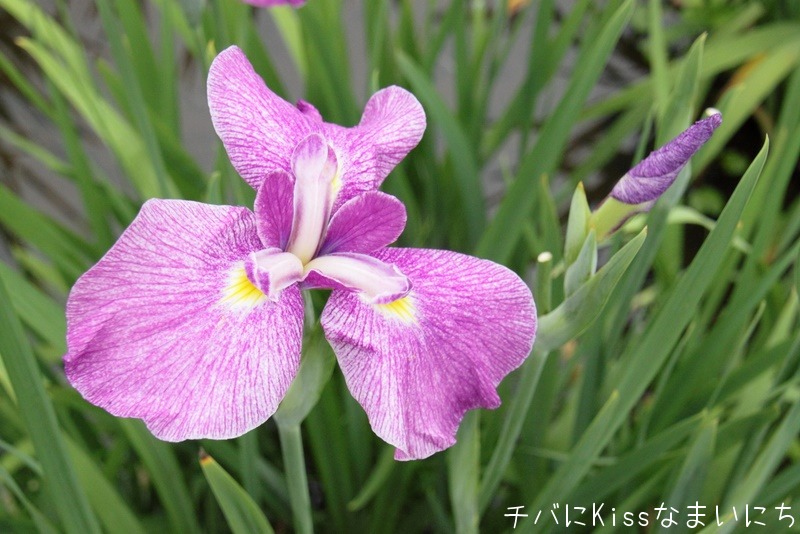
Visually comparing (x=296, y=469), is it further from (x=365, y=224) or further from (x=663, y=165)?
(x=663, y=165)

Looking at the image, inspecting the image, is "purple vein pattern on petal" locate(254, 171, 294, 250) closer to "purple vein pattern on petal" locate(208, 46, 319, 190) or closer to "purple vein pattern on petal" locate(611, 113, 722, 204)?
"purple vein pattern on petal" locate(208, 46, 319, 190)

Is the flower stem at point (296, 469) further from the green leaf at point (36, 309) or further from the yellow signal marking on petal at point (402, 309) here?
the green leaf at point (36, 309)

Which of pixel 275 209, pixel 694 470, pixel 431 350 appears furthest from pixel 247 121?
pixel 694 470

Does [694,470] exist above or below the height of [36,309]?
below

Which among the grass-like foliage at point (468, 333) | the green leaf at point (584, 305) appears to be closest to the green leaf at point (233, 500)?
the grass-like foliage at point (468, 333)

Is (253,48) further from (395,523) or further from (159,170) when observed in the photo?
(395,523)
